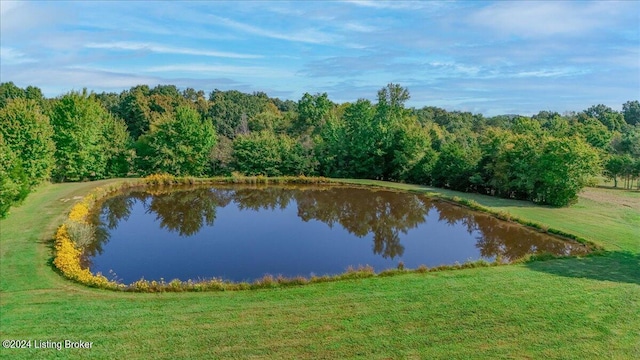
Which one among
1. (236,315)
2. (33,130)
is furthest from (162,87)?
(236,315)

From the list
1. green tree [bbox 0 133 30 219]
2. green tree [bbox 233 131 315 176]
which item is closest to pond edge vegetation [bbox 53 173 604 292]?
A: green tree [bbox 0 133 30 219]

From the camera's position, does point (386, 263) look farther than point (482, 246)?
No

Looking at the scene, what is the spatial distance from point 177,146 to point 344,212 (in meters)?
16.4

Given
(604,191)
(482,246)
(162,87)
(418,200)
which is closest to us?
(482,246)

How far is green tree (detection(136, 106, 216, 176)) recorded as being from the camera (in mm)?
32875

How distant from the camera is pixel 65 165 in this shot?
1180 inches

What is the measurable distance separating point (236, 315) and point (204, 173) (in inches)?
1038

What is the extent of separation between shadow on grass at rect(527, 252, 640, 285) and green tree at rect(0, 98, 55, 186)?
26191 millimetres

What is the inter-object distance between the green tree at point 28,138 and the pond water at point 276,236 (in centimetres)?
449

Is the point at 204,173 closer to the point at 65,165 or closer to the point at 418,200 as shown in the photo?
the point at 65,165

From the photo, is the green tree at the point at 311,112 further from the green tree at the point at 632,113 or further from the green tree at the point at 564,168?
the green tree at the point at 632,113

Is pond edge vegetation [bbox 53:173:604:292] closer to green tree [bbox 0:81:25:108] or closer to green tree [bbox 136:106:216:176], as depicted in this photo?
green tree [bbox 136:106:216:176]

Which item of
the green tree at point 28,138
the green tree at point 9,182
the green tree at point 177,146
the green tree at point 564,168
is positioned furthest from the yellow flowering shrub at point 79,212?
the green tree at point 564,168

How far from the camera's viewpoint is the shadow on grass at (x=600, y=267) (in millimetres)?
12430
